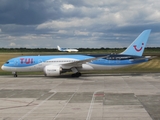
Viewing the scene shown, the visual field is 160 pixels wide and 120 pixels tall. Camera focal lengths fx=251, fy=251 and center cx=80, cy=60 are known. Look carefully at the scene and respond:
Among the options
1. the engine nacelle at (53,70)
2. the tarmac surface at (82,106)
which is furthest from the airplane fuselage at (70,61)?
the tarmac surface at (82,106)

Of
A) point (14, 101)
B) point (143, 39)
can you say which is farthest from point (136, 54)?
point (14, 101)

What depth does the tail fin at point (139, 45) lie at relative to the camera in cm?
3494

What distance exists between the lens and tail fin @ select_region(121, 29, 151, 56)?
34.9 m

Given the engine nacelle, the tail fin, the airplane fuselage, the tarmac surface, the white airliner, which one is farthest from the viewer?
the tail fin

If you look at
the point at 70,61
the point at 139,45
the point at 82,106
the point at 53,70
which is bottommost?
the point at 82,106

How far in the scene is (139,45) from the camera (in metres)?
35.1

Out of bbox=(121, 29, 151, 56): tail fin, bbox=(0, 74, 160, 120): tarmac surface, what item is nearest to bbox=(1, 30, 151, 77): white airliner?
bbox=(121, 29, 151, 56): tail fin

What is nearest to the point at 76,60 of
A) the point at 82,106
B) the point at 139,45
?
the point at 139,45

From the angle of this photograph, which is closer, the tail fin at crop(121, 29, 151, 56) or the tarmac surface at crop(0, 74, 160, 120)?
the tarmac surface at crop(0, 74, 160, 120)

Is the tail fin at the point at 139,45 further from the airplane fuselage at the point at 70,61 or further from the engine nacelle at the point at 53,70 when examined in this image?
the engine nacelle at the point at 53,70

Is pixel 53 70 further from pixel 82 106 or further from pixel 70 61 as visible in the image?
pixel 82 106

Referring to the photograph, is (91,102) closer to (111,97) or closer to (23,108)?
(111,97)

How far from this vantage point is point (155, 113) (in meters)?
12.5

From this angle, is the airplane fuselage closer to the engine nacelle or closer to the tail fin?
the tail fin
